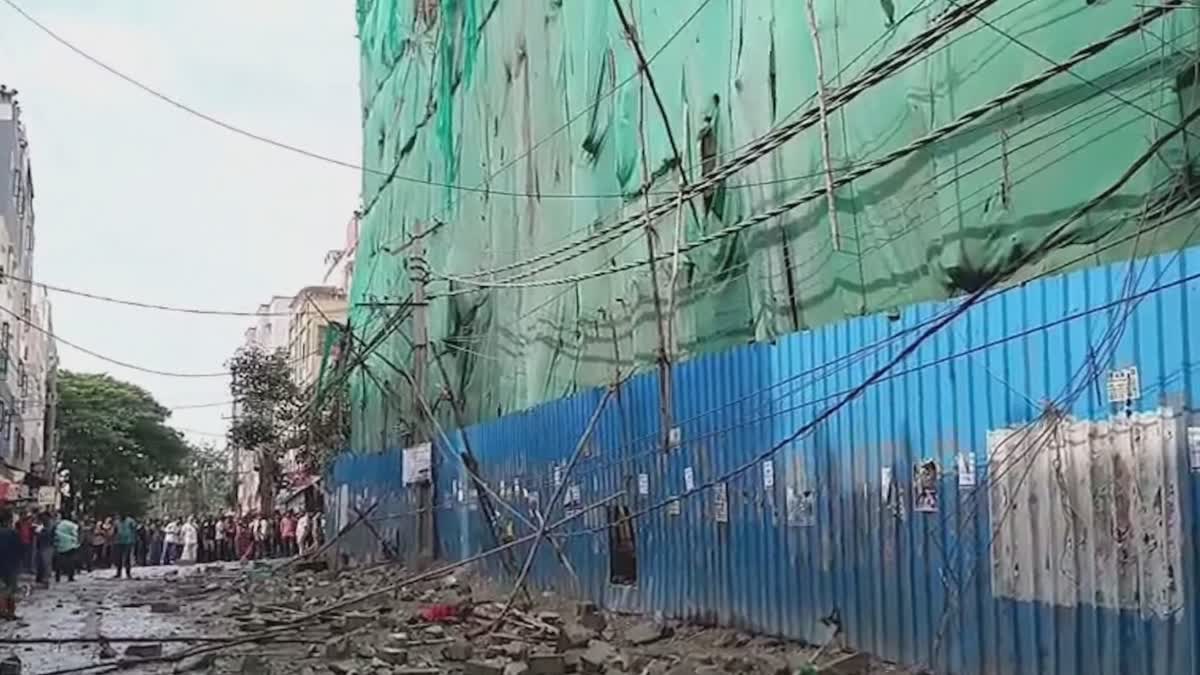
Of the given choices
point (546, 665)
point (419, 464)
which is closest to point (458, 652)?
point (546, 665)

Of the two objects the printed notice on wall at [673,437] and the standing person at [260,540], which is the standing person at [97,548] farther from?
the printed notice on wall at [673,437]

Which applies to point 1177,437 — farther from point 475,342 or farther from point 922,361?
point 475,342

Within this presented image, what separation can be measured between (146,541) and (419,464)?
1879 cm

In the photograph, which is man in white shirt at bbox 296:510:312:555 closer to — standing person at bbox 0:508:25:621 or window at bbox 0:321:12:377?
window at bbox 0:321:12:377

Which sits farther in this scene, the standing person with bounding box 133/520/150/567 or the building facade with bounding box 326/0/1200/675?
the standing person with bounding box 133/520/150/567

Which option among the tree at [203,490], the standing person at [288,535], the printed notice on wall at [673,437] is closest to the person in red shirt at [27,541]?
the standing person at [288,535]

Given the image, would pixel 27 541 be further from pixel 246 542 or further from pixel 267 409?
pixel 267 409

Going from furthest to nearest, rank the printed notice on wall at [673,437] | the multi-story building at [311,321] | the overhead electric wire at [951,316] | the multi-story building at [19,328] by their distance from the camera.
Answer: the multi-story building at [311,321], the multi-story building at [19,328], the printed notice on wall at [673,437], the overhead electric wire at [951,316]

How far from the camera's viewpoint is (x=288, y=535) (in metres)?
33.8

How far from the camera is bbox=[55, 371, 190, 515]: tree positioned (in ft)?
186

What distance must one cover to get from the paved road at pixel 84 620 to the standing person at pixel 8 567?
9.8 inches

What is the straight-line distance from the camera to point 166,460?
60.2 meters

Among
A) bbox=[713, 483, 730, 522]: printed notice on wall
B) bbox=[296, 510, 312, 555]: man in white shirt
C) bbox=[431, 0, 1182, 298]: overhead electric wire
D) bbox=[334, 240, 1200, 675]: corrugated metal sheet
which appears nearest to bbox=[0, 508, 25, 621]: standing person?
bbox=[431, 0, 1182, 298]: overhead electric wire

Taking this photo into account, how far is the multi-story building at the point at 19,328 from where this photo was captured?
3856cm
